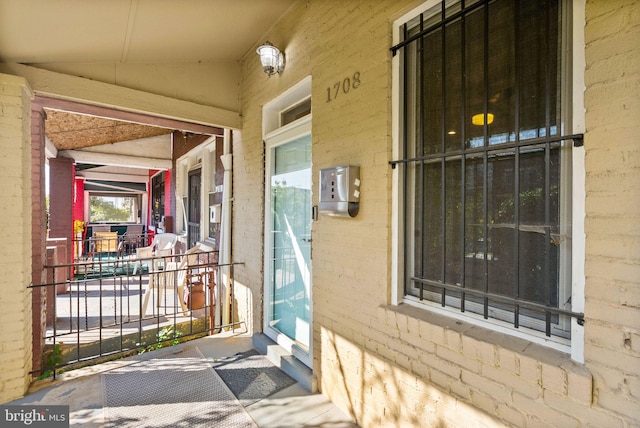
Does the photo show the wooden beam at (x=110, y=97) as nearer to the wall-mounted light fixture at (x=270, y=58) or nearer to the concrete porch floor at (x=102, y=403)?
the wall-mounted light fixture at (x=270, y=58)

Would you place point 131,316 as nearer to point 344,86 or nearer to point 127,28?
point 127,28

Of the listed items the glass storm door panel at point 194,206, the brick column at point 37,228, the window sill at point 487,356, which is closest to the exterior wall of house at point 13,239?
the brick column at point 37,228

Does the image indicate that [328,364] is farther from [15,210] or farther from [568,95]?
[15,210]

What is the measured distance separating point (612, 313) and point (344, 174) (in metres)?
1.51

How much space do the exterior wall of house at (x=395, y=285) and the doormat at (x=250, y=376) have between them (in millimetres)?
471

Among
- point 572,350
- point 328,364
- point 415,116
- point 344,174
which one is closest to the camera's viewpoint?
point 572,350

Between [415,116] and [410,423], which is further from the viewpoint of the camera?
[415,116]

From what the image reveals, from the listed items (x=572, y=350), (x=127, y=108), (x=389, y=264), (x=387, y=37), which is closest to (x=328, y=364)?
(x=389, y=264)

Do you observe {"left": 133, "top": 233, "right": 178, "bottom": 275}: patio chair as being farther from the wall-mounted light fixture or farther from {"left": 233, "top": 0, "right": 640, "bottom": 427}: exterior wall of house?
the wall-mounted light fixture

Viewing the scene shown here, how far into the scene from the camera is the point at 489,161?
1.63 metres

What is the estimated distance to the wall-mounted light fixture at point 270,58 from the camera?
3027 millimetres

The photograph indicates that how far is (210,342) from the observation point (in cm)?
362
